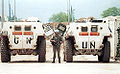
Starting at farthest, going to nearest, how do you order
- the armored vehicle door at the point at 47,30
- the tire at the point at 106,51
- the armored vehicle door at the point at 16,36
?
the armored vehicle door at the point at 47,30 < the tire at the point at 106,51 < the armored vehicle door at the point at 16,36

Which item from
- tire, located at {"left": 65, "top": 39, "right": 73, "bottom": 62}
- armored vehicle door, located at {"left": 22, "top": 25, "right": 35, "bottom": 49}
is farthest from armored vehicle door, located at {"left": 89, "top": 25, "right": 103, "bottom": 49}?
armored vehicle door, located at {"left": 22, "top": 25, "right": 35, "bottom": 49}

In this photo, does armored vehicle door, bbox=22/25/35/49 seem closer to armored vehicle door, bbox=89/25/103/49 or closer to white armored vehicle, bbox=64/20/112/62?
white armored vehicle, bbox=64/20/112/62

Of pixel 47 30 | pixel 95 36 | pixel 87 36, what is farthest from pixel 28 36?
pixel 95 36

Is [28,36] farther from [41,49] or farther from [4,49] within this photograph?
[4,49]

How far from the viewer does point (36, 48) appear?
13.4m

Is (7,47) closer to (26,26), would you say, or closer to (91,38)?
(26,26)

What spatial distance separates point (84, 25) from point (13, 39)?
11.1 feet

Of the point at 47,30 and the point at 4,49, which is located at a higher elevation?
the point at 47,30

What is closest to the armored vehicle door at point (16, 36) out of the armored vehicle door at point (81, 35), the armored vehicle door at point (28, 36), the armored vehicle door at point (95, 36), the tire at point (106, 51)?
the armored vehicle door at point (28, 36)

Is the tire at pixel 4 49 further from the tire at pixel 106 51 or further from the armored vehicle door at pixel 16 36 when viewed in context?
the tire at pixel 106 51
